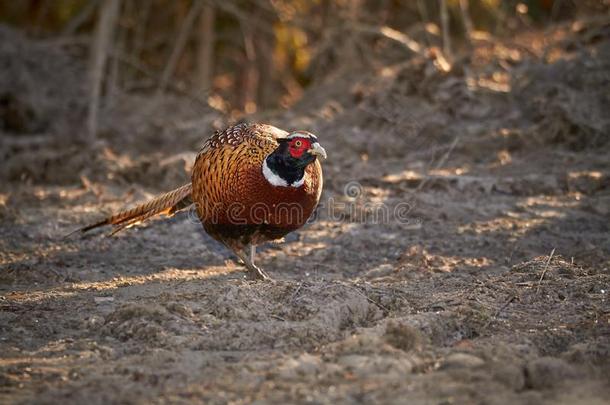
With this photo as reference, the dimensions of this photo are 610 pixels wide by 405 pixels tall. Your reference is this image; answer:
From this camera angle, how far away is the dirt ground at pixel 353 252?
10.6ft

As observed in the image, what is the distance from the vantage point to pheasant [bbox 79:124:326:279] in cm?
442

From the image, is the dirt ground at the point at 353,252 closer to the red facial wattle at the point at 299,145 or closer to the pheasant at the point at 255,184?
the pheasant at the point at 255,184

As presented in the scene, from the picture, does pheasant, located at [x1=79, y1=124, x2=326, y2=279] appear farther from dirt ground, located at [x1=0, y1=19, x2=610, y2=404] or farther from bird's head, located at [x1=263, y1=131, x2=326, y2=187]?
dirt ground, located at [x1=0, y1=19, x2=610, y2=404]

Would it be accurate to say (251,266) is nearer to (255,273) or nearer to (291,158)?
(255,273)

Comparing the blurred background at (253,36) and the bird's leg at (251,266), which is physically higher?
the blurred background at (253,36)

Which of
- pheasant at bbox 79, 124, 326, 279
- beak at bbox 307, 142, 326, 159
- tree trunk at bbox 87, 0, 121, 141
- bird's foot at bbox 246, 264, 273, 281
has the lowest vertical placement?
bird's foot at bbox 246, 264, 273, 281

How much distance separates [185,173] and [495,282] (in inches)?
125

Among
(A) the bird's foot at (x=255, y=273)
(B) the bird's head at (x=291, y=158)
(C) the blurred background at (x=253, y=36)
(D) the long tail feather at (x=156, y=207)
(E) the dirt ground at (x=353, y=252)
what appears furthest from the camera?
(C) the blurred background at (x=253, y=36)

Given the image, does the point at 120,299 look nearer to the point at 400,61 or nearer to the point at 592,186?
the point at 592,186

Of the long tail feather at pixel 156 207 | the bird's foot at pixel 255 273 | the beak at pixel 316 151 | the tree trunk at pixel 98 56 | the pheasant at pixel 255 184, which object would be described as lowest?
the bird's foot at pixel 255 273

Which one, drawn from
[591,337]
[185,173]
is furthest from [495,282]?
[185,173]

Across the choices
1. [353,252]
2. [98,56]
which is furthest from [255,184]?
[98,56]

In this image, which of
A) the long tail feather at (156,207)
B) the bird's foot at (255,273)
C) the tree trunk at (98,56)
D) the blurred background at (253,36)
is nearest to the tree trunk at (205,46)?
the blurred background at (253,36)

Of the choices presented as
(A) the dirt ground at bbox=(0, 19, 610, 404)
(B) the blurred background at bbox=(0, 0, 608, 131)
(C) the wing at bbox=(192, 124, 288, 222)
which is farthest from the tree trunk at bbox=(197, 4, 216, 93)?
(C) the wing at bbox=(192, 124, 288, 222)
